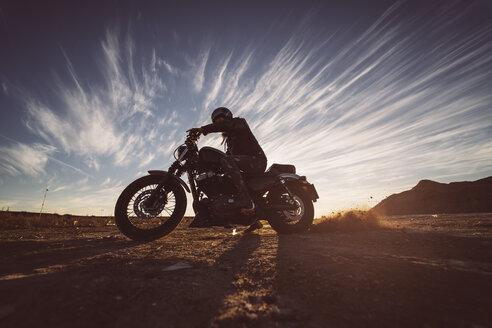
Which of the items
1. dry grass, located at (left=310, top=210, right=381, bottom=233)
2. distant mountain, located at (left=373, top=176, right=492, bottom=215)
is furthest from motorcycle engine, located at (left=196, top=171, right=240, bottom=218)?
distant mountain, located at (left=373, top=176, right=492, bottom=215)

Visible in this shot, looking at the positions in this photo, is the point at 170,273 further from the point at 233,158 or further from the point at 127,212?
the point at 233,158

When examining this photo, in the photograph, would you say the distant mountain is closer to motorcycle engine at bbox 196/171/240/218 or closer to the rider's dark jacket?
the rider's dark jacket

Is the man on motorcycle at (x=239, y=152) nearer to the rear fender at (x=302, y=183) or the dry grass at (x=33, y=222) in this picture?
the rear fender at (x=302, y=183)

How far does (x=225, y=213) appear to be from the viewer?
13.3ft

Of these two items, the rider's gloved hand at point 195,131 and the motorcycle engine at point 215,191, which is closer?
the motorcycle engine at point 215,191

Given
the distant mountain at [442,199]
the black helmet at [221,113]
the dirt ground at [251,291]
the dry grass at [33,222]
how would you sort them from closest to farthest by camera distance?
the dirt ground at [251,291] → the black helmet at [221,113] → the dry grass at [33,222] → the distant mountain at [442,199]

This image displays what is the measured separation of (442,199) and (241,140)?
1775 inches

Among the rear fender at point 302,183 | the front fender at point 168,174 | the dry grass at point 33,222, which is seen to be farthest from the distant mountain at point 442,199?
the dry grass at point 33,222

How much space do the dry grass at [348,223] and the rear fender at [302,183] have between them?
65 centimetres

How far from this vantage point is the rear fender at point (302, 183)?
15.8ft

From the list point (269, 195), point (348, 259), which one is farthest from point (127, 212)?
point (348, 259)

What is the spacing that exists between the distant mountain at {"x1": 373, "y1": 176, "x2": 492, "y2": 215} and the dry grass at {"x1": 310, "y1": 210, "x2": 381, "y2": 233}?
32754 mm

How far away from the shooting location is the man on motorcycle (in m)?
4.16

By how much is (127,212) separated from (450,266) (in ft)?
14.1
